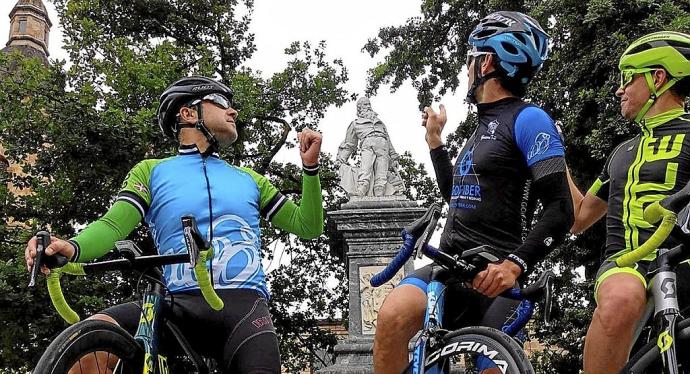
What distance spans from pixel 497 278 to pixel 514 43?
1102 mm

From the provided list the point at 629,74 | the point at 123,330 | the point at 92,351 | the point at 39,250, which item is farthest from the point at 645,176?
the point at 39,250

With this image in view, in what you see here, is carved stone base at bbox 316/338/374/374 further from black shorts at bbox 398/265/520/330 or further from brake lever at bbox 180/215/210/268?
brake lever at bbox 180/215/210/268

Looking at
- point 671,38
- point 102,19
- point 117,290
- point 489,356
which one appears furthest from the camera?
point 102,19

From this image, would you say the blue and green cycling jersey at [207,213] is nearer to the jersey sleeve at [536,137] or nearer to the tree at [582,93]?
the jersey sleeve at [536,137]

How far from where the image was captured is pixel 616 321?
10.0 ft

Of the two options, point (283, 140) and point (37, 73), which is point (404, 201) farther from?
point (37, 73)

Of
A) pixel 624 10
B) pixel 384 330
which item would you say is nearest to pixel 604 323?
pixel 384 330

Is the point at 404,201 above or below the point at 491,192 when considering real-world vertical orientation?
Answer: above

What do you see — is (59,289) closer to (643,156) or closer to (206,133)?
(206,133)

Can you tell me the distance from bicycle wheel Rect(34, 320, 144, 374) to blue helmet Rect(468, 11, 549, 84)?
1.97 metres

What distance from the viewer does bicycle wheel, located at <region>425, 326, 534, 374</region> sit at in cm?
257

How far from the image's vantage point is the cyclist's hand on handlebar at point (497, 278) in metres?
2.80

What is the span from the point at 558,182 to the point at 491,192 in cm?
30

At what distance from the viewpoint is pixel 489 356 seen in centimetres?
264
